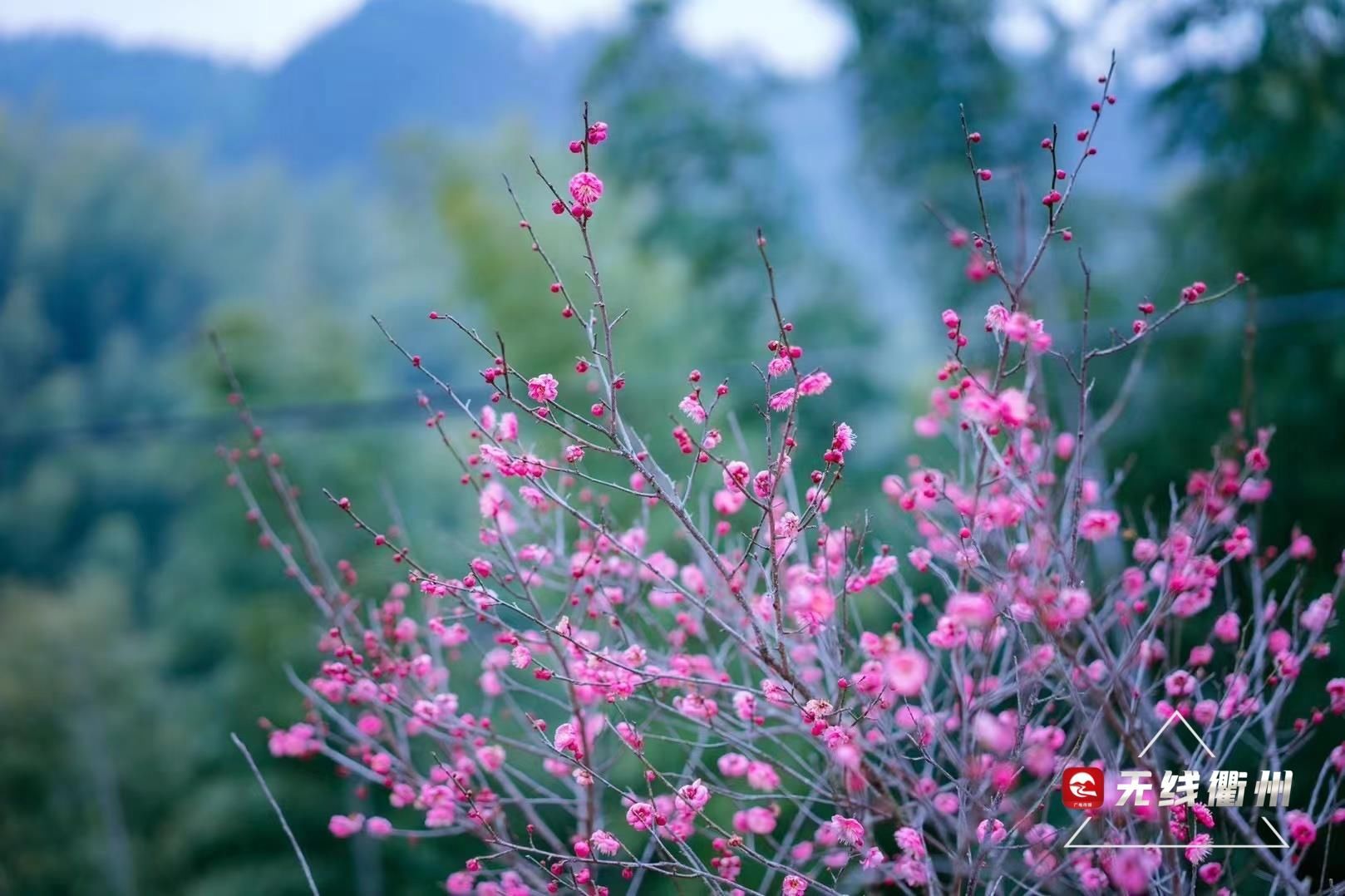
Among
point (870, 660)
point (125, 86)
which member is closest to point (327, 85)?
point (125, 86)

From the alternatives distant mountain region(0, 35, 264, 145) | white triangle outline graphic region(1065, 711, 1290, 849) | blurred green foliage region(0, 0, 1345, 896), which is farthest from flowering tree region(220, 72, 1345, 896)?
distant mountain region(0, 35, 264, 145)

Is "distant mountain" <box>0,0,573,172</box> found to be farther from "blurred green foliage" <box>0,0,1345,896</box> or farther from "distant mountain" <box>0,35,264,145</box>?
"blurred green foliage" <box>0,0,1345,896</box>


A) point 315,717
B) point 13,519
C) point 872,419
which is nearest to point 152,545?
point 13,519

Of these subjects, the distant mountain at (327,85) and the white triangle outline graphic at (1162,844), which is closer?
the white triangle outline graphic at (1162,844)

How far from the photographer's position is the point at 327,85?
7137mm

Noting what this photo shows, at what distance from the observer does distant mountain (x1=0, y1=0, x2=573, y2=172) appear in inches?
242

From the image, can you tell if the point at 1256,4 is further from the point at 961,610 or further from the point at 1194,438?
the point at 961,610

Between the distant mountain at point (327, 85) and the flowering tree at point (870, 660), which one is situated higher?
the distant mountain at point (327, 85)

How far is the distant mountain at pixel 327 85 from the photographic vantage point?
20.2 feet

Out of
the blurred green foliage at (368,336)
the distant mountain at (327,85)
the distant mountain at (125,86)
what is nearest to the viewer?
the blurred green foliage at (368,336)

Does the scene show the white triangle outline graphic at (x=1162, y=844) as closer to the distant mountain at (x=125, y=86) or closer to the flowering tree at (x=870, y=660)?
the flowering tree at (x=870, y=660)

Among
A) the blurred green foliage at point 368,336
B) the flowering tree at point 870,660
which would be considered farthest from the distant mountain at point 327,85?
the flowering tree at point 870,660

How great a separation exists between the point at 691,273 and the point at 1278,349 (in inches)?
138

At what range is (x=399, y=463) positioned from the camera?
5398 millimetres
